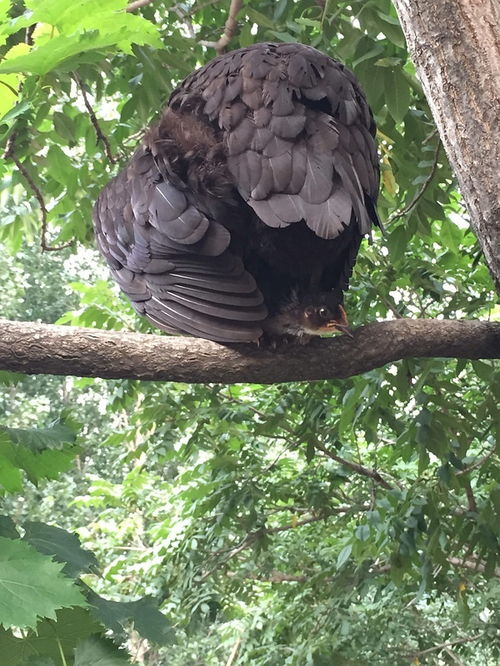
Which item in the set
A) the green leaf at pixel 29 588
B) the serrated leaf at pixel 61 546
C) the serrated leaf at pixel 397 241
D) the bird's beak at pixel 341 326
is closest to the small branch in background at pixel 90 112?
the serrated leaf at pixel 397 241

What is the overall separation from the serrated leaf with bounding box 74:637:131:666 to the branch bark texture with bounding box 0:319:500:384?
46cm

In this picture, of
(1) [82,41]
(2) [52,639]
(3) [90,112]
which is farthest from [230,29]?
(2) [52,639]

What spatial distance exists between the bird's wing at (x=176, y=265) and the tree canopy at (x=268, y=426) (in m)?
0.11

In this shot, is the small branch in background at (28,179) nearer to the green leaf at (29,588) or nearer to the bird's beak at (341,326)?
the bird's beak at (341,326)

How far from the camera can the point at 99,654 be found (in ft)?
2.20

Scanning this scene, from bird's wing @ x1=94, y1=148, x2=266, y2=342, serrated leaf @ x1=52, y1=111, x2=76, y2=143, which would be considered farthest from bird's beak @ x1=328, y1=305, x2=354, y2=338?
serrated leaf @ x1=52, y1=111, x2=76, y2=143

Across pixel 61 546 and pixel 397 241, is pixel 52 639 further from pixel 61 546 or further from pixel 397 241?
pixel 397 241


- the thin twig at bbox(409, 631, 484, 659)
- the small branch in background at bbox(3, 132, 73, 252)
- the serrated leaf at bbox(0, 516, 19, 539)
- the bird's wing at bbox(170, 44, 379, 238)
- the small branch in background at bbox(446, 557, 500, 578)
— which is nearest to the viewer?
the serrated leaf at bbox(0, 516, 19, 539)

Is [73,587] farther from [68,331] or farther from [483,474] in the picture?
[483,474]

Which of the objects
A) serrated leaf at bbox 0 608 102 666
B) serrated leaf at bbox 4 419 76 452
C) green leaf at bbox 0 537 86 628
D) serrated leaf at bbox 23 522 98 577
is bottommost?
serrated leaf at bbox 0 608 102 666

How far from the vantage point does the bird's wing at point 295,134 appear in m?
1.24

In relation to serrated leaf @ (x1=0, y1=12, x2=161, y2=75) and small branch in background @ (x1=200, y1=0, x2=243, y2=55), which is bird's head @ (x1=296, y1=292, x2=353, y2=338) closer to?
serrated leaf @ (x1=0, y1=12, x2=161, y2=75)

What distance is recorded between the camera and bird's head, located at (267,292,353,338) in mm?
1387

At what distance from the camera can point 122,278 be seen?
63.0 inches
